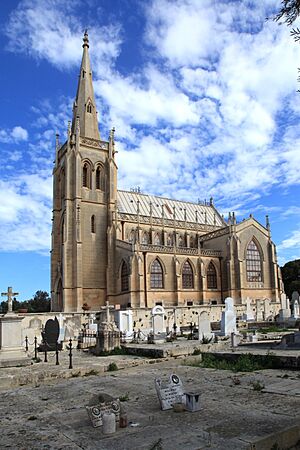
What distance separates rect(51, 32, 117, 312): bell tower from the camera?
39875 millimetres

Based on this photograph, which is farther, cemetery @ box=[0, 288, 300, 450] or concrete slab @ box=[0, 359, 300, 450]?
cemetery @ box=[0, 288, 300, 450]

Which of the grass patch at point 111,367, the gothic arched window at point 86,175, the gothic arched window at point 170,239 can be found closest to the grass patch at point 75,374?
the grass patch at point 111,367

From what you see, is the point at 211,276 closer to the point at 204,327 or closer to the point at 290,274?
the point at 290,274

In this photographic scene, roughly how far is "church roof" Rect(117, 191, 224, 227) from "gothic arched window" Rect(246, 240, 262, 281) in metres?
10.0

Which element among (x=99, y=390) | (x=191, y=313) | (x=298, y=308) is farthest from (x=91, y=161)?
(x=99, y=390)

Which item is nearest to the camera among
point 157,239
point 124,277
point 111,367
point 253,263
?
point 111,367

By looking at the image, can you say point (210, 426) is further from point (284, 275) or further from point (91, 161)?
point (284, 275)

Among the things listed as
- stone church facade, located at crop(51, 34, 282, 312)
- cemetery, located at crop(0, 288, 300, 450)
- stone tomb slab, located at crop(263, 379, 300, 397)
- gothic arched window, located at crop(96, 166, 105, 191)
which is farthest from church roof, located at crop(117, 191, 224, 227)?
stone tomb slab, located at crop(263, 379, 300, 397)

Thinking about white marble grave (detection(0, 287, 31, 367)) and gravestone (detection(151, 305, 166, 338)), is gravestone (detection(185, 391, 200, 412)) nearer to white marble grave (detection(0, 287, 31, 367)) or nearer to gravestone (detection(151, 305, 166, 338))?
white marble grave (detection(0, 287, 31, 367))

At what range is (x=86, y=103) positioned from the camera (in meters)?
47.8

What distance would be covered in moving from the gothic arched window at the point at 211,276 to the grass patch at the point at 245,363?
35.0m

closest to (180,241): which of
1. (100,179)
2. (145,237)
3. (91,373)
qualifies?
(145,237)

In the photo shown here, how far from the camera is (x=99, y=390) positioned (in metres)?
8.10

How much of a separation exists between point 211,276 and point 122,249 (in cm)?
1150
